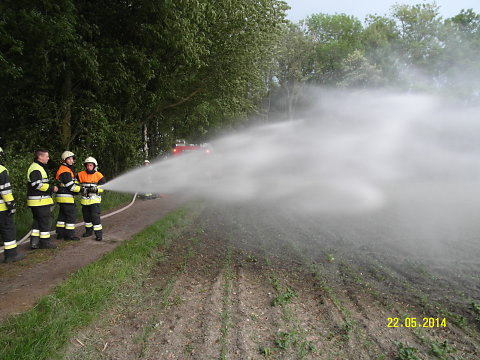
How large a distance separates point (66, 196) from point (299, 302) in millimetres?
5701

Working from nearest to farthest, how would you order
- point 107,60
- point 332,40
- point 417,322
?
point 417,322
point 107,60
point 332,40

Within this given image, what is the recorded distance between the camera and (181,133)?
105ft

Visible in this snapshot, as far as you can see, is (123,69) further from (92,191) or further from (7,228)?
(7,228)

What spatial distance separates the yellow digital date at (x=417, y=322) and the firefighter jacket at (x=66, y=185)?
6.58 metres

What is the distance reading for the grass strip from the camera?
3465 millimetres

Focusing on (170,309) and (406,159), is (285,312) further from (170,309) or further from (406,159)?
(406,159)

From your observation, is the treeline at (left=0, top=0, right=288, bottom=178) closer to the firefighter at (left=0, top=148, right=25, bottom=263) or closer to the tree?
the firefighter at (left=0, top=148, right=25, bottom=263)

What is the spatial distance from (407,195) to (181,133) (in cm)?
2203

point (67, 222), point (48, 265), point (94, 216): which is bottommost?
point (48, 265)

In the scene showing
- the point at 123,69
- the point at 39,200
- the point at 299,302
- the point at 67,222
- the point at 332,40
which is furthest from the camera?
the point at 332,40

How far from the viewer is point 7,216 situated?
6141 mm

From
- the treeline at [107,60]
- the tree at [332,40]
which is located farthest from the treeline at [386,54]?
the treeline at [107,60]

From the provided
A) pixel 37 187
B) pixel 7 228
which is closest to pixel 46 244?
pixel 7 228

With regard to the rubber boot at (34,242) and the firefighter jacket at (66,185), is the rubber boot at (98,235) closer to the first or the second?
the firefighter jacket at (66,185)
